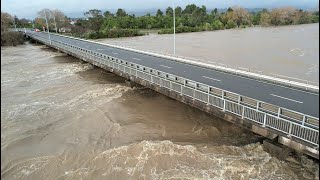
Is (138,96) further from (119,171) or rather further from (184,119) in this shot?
(119,171)

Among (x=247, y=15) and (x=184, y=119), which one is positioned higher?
(x=247, y=15)

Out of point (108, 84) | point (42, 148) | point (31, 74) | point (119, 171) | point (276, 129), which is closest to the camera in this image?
point (276, 129)

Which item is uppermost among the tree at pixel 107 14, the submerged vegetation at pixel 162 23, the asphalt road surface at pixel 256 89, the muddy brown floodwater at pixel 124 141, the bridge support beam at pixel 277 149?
the tree at pixel 107 14

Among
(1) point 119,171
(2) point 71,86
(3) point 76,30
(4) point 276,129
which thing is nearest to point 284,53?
(2) point 71,86

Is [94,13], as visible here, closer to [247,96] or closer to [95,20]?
[95,20]

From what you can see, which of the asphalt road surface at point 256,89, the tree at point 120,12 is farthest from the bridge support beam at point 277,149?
the tree at point 120,12

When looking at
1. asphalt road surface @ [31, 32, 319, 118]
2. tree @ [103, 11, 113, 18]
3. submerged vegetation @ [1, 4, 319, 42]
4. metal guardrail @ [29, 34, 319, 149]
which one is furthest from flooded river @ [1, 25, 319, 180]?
tree @ [103, 11, 113, 18]

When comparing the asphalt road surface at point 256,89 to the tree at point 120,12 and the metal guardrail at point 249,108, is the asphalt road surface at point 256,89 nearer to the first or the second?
the metal guardrail at point 249,108

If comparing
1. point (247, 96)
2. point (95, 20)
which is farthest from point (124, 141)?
point (95, 20)

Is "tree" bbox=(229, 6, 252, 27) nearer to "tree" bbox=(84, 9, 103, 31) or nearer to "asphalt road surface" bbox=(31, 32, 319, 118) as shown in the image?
"tree" bbox=(84, 9, 103, 31)
